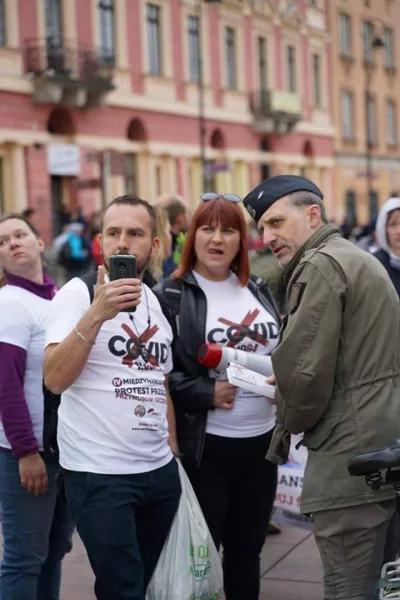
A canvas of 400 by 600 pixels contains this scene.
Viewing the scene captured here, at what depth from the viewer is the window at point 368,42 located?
5019 cm

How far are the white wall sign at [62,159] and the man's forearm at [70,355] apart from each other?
26.3 m

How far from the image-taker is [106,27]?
105 feet

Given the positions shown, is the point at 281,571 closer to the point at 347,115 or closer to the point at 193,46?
the point at 193,46

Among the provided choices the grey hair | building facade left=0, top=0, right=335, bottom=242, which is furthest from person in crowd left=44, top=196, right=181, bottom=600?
building facade left=0, top=0, right=335, bottom=242

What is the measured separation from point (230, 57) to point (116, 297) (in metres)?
36.7

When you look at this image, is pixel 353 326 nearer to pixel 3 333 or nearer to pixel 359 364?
pixel 359 364

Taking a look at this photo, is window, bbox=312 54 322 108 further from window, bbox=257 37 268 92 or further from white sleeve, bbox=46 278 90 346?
white sleeve, bbox=46 278 90 346

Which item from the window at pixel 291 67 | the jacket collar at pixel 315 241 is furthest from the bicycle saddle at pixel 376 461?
the window at pixel 291 67

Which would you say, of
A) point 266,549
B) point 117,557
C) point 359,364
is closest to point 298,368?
point 359,364

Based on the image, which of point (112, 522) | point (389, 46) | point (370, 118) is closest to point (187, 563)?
point (112, 522)

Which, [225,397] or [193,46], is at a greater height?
[193,46]

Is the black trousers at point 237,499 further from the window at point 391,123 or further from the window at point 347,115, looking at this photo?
the window at point 391,123

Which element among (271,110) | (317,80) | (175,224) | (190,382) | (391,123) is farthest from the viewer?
(391,123)

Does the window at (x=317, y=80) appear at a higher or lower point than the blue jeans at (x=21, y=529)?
higher
